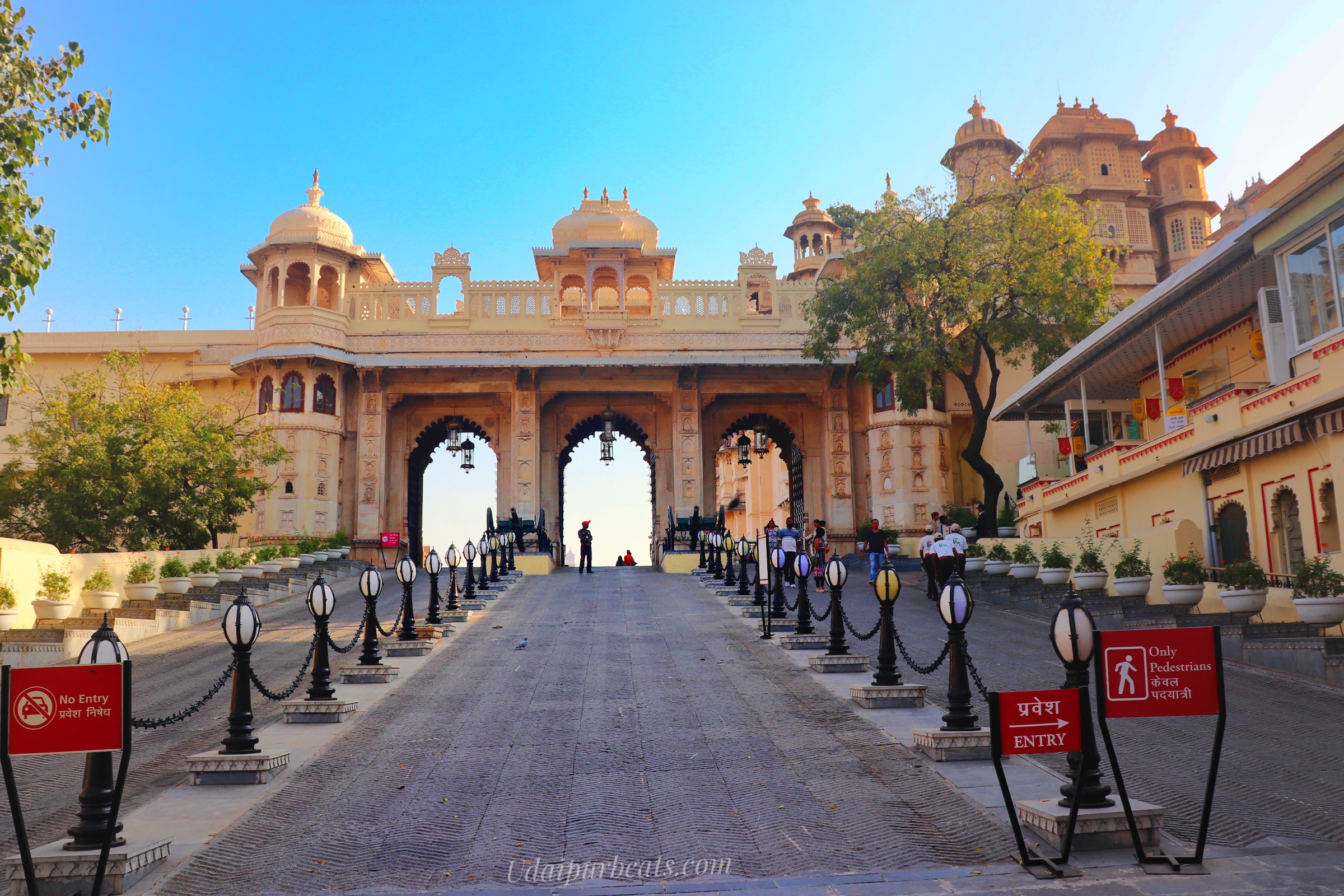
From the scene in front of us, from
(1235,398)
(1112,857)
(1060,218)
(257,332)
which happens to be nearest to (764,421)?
(1060,218)

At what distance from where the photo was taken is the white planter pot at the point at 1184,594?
13078mm

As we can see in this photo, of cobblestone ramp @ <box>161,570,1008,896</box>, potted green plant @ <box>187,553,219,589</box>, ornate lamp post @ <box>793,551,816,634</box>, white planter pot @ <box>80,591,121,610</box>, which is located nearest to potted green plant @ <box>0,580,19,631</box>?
white planter pot @ <box>80,591,121,610</box>

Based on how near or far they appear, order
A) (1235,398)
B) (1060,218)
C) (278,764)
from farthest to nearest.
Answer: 1. (1060,218)
2. (1235,398)
3. (278,764)

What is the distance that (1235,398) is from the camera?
47.9 feet

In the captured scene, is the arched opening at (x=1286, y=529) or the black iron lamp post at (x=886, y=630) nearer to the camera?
the black iron lamp post at (x=886, y=630)

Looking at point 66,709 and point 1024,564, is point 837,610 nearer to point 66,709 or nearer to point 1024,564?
point 66,709

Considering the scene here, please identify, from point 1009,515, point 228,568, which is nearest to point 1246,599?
point 1009,515

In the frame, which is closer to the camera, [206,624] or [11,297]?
[11,297]

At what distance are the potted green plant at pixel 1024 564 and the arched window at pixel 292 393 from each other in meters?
20.5

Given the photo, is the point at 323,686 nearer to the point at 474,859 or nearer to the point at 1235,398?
the point at 474,859

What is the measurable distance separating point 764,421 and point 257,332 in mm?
16178

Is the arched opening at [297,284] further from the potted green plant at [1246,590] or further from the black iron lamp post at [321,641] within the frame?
the potted green plant at [1246,590]

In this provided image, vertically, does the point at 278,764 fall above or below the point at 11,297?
below

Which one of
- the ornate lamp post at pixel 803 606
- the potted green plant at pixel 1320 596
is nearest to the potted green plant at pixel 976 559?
the ornate lamp post at pixel 803 606
